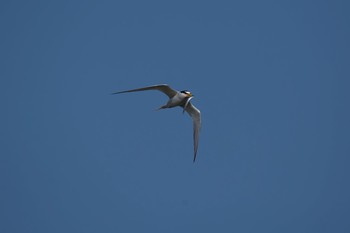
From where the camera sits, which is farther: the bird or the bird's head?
the bird's head

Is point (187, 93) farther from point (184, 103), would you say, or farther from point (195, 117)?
point (195, 117)

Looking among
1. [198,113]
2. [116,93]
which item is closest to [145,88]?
[116,93]

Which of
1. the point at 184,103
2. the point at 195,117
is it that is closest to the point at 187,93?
the point at 184,103

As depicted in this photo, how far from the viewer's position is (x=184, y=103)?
2098 centimetres

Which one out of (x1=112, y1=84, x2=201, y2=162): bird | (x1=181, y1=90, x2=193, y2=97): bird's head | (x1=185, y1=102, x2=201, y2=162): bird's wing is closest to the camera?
(x1=112, y1=84, x2=201, y2=162): bird

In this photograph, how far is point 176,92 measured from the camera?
20328 millimetres

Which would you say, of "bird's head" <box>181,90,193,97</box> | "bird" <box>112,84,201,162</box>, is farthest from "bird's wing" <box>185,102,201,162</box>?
"bird's head" <box>181,90,193,97</box>

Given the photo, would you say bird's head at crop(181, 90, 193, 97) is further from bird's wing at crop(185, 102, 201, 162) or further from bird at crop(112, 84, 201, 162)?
bird's wing at crop(185, 102, 201, 162)

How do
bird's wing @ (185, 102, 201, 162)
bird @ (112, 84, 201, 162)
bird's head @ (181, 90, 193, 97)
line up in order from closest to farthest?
bird @ (112, 84, 201, 162) < bird's head @ (181, 90, 193, 97) < bird's wing @ (185, 102, 201, 162)

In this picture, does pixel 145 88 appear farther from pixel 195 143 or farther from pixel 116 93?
pixel 195 143

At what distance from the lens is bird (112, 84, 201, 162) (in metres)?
19.9

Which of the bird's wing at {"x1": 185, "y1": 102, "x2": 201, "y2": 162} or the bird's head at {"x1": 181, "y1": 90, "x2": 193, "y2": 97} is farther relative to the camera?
the bird's wing at {"x1": 185, "y1": 102, "x2": 201, "y2": 162}

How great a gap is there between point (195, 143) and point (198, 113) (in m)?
1.33

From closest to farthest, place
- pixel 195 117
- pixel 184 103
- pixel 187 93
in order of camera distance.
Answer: pixel 187 93, pixel 184 103, pixel 195 117
